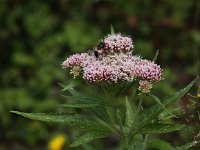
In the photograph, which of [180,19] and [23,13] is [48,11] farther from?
[180,19]

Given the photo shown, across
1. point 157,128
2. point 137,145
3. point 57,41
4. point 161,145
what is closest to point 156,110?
point 157,128

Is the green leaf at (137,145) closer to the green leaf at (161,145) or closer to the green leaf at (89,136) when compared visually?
the green leaf at (161,145)

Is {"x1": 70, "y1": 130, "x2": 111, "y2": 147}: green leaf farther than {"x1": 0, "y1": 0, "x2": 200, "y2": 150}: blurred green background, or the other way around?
{"x1": 0, "y1": 0, "x2": 200, "y2": 150}: blurred green background

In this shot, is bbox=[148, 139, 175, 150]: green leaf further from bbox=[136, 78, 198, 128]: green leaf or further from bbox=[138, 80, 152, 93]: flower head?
bbox=[138, 80, 152, 93]: flower head

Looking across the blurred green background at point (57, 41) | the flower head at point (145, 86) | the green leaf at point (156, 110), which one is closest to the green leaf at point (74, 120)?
the green leaf at point (156, 110)

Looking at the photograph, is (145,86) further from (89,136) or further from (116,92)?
(89,136)

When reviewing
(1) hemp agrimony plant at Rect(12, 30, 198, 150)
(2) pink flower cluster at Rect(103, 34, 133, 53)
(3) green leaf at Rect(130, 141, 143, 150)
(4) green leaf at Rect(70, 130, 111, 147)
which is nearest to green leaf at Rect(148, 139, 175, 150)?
(1) hemp agrimony plant at Rect(12, 30, 198, 150)

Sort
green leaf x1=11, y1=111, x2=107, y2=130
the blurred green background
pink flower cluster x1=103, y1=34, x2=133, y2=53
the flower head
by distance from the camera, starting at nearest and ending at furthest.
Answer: the flower head < green leaf x1=11, y1=111, x2=107, y2=130 < pink flower cluster x1=103, y1=34, x2=133, y2=53 < the blurred green background
